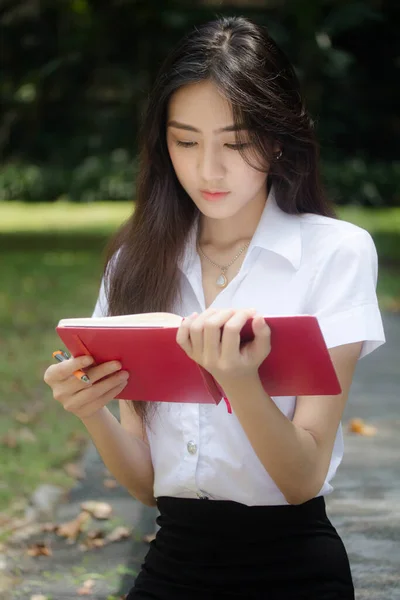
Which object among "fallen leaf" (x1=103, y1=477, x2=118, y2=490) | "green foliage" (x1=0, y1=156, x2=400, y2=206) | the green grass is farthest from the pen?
"green foliage" (x1=0, y1=156, x2=400, y2=206)

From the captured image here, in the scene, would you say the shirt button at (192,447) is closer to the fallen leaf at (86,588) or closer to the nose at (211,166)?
the nose at (211,166)

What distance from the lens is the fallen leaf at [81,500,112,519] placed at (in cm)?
385

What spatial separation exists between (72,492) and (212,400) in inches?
90.1

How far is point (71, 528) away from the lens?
371 centimetres

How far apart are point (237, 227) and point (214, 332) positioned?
778mm

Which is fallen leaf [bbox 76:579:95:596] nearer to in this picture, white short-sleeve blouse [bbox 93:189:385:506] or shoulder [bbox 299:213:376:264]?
white short-sleeve blouse [bbox 93:189:385:506]

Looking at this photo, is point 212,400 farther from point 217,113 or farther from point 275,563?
point 217,113

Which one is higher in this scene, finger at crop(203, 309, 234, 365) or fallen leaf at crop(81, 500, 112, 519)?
finger at crop(203, 309, 234, 365)

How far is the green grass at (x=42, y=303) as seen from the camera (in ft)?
15.3

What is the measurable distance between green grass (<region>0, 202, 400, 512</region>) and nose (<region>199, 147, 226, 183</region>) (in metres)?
2.28

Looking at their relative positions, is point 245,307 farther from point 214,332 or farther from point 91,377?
point 214,332

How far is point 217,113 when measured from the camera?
2.18 meters

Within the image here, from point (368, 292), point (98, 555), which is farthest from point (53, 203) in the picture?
point (368, 292)

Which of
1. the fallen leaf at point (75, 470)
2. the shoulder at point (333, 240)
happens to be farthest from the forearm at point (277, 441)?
the fallen leaf at point (75, 470)
